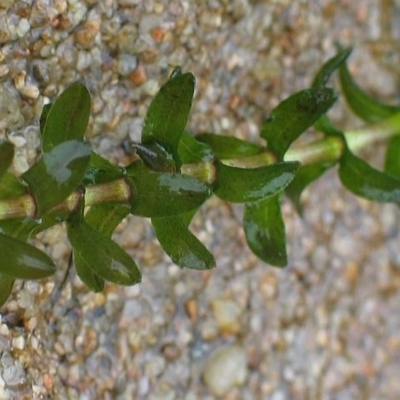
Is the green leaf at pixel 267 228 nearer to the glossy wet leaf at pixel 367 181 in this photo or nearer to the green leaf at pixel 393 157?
the glossy wet leaf at pixel 367 181

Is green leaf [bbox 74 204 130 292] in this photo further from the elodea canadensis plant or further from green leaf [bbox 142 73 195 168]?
green leaf [bbox 142 73 195 168]

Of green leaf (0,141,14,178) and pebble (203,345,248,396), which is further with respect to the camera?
pebble (203,345,248,396)

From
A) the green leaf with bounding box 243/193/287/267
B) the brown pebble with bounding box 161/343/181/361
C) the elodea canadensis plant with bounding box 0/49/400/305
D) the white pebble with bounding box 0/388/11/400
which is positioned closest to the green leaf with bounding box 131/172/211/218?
the elodea canadensis plant with bounding box 0/49/400/305

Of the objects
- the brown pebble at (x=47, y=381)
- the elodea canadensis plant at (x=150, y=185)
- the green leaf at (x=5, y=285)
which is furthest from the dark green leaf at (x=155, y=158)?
the brown pebble at (x=47, y=381)

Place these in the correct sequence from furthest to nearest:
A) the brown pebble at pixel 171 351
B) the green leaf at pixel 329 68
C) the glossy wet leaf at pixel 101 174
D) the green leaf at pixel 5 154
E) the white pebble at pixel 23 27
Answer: the brown pebble at pixel 171 351 → the green leaf at pixel 329 68 → the white pebble at pixel 23 27 → the glossy wet leaf at pixel 101 174 → the green leaf at pixel 5 154

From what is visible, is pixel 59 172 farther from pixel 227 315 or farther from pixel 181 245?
pixel 227 315

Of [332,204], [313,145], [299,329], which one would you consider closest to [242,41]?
[313,145]

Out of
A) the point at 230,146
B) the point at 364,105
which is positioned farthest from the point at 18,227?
the point at 364,105
